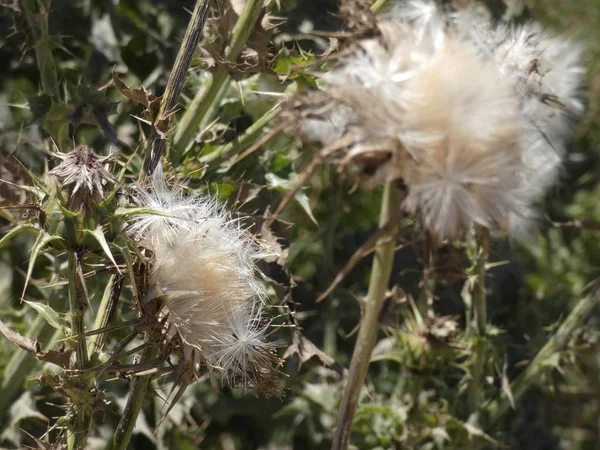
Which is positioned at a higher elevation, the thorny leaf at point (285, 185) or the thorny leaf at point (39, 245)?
the thorny leaf at point (39, 245)

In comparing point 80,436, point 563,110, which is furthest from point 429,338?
point 80,436

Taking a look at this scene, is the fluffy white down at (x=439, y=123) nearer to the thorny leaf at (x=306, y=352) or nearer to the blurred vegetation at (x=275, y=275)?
the blurred vegetation at (x=275, y=275)

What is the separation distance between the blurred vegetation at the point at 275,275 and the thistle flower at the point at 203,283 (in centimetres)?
24

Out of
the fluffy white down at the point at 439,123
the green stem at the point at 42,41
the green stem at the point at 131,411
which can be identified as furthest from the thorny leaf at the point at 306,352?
the green stem at the point at 42,41

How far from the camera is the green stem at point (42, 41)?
2020 millimetres

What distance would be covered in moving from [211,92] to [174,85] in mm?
318

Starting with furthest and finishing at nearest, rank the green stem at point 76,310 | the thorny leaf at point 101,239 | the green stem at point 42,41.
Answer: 1. the green stem at point 42,41
2. the green stem at point 76,310
3. the thorny leaf at point 101,239

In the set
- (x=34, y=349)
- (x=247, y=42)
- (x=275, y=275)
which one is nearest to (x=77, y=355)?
(x=34, y=349)

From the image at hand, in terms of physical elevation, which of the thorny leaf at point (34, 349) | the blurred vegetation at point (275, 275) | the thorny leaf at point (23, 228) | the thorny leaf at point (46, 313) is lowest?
the blurred vegetation at point (275, 275)

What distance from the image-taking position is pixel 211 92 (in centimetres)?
194

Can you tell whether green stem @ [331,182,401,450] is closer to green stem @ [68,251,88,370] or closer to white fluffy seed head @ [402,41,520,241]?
white fluffy seed head @ [402,41,520,241]

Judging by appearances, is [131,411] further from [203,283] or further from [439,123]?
[439,123]

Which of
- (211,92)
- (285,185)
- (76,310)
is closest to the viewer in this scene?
(76,310)

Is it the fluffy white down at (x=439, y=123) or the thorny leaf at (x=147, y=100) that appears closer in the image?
the fluffy white down at (x=439, y=123)
